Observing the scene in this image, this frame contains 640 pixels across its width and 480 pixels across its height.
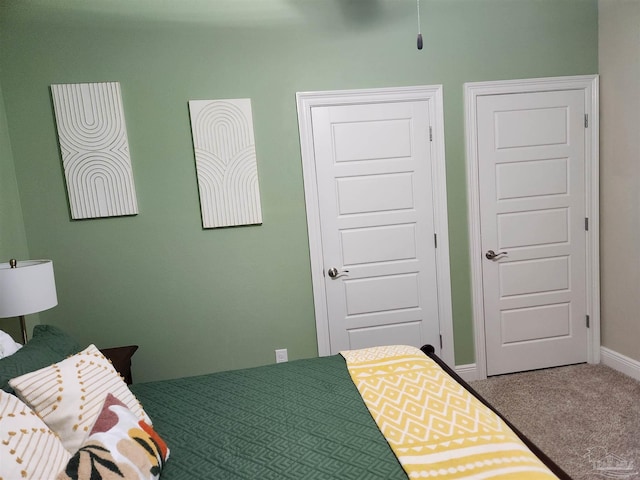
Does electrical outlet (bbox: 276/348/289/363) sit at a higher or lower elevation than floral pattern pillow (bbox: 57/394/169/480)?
lower

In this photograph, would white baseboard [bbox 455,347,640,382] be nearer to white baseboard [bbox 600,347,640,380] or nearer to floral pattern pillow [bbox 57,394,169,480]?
white baseboard [bbox 600,347,640,380]

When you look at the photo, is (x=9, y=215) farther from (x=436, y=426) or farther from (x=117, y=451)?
(x=436, y=426)

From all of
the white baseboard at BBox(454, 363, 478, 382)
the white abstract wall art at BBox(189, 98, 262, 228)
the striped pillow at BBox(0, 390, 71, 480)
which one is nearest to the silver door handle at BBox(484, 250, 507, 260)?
the white baseboard at BBox(454, 363, 478, 382)

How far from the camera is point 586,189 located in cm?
304

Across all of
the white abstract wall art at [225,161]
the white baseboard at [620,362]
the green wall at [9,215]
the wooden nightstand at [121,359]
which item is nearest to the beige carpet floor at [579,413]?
the white baseboard at [620,362]

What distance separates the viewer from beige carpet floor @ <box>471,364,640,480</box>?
208cm

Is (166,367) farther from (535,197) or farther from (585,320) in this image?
(585,320)

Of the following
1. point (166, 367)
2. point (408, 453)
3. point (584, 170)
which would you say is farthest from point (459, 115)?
point (166, 367)

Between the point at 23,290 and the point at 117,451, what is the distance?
125cm

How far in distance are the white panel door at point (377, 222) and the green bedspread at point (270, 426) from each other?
0.96 meters

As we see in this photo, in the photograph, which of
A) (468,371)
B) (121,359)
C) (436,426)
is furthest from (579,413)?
(121,359)

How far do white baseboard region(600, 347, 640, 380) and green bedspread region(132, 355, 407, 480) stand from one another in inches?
91.9

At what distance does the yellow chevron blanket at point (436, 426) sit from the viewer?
1.16 m

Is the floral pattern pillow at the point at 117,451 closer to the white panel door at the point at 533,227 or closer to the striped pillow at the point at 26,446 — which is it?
the striped pillow at the point at 26,446
